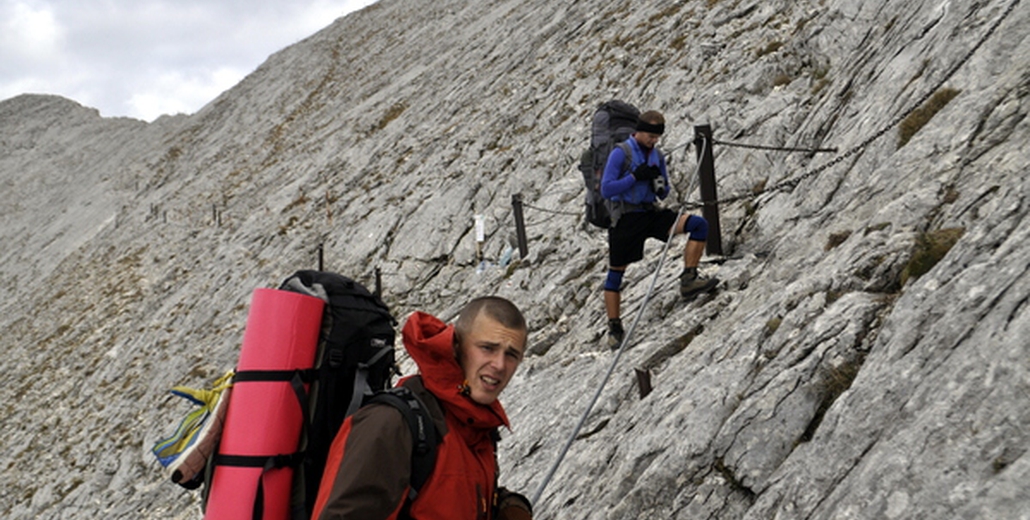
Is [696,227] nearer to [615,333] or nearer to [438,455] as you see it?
[615,333]

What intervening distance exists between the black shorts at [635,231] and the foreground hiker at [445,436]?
4.54 metres

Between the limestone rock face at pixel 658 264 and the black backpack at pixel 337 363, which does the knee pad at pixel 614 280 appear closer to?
the limestone rock face at pixel 658 264

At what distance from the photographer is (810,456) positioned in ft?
12.9

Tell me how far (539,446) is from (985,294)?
15.0ft

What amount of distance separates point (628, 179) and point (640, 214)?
0.50m

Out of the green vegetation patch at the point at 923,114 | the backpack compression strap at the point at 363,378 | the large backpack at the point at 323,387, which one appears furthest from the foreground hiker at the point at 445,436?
the green vegetation patch at the point at 923,114

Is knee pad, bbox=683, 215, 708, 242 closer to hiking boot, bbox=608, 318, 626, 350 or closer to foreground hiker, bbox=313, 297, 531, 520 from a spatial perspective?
hiking boot, bbox=608, 318, 626, 350

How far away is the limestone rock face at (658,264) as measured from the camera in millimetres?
3768

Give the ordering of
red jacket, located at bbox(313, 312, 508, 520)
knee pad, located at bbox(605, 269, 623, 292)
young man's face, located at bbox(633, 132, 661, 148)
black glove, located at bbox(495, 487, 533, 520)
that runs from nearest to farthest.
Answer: red jacket, located at bbox(313, 312, 508, 520)
black glove, located at bbox(495, 487, 533, 520)
young man's face, located at bbox(633, 132, 661, 148)
knee pad, located at bbox(605, 269, 623, 292)

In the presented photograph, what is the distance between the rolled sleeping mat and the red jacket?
0.89 m

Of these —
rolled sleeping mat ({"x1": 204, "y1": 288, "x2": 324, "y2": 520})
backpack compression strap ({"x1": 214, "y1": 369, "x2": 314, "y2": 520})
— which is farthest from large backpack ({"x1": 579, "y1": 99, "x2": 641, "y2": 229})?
backpack compression strap ({"x1": 214, "y1": 369, "x2": 314, "y2": 520})

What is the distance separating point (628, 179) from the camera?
7.49m

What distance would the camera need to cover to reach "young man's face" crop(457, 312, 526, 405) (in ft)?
10.6

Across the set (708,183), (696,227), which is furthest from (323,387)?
(708,183)
